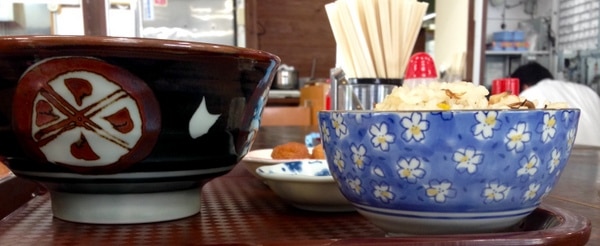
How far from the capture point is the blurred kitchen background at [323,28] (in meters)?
2.75

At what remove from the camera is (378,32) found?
1.42 m

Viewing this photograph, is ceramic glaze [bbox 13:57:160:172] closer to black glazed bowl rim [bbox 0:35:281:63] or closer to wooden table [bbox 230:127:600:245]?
black glazed bowl rim [bbox 0:35:281:63]

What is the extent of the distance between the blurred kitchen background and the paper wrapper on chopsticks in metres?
1.20

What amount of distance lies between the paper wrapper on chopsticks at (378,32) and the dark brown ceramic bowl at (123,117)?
37.3 inches

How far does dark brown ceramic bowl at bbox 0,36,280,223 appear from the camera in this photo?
0.40 meters

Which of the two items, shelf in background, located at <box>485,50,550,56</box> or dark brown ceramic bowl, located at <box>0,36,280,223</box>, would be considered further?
shelf in background, located at <box>485,50,550,56</box>

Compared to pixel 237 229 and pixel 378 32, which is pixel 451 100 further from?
pixel 378 32

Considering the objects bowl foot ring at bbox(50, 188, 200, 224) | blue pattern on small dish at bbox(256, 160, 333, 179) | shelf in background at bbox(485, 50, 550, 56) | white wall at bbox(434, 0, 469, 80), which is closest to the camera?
bowl foot ring at bbox(50, 188, 200, 224)

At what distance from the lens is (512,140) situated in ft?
1.14

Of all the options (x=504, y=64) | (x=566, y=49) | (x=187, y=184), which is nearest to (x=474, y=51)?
(x=504, y=64)

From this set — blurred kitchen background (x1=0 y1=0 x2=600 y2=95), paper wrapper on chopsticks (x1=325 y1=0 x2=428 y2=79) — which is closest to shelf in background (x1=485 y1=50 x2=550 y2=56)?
blurred kitchen background (x1=0 y1=0 x2=600 y2=95)

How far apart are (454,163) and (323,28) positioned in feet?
13.6

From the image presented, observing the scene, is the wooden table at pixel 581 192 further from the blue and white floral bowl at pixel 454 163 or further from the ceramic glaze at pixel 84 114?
the ceramic glaze at pixel 84 114

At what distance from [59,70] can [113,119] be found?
53 mm
